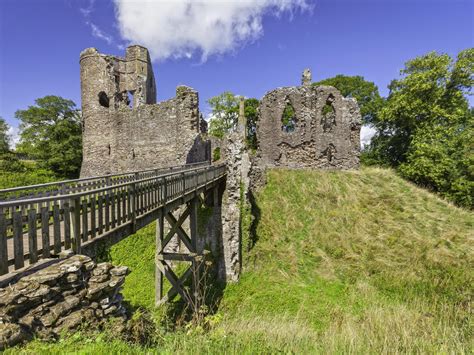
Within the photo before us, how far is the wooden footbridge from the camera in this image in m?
2.97

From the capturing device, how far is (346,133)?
18.5 m

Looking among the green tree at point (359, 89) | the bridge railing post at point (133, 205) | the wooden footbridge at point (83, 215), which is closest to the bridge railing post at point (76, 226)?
the wooden footbridge at point (83, 215)

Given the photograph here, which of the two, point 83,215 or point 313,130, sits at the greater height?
point 313,130

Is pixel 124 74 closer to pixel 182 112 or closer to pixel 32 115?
pixel 182 112

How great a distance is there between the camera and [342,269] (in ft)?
31.8

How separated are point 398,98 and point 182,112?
17.4 metres

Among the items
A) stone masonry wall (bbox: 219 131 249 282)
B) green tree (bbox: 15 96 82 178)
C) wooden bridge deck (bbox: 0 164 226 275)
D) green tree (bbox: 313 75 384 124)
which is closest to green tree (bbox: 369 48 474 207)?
green tree (bbox: 313 75 384 124)

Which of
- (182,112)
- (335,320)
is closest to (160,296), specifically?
(335,320)

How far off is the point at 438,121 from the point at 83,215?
2426cm

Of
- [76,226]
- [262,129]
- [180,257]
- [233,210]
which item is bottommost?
[180,257]

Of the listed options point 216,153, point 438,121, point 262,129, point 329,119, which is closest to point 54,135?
point 216,153

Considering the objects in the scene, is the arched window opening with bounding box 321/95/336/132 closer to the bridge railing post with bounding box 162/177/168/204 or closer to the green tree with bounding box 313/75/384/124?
the green tree with bounding box 313/75/384/124

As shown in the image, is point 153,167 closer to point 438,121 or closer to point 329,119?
point 329,119

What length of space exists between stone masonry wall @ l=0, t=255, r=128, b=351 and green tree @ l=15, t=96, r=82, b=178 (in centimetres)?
2491
